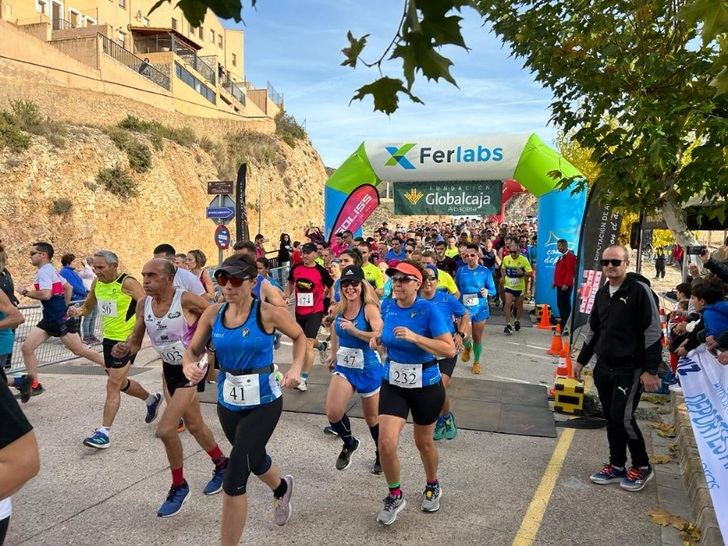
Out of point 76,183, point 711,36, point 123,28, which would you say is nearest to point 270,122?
point 123,28

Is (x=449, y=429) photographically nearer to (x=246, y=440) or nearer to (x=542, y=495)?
(x=542, y=495)

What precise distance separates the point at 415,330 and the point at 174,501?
215 centimetres

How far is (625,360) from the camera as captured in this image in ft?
14.3

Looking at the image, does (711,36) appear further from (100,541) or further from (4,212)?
(4,212)

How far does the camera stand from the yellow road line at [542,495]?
3697mm

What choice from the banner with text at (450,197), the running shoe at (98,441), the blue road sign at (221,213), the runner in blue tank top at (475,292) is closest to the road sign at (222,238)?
the blue road sign at (221,213)

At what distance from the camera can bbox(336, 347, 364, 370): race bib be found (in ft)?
15.2

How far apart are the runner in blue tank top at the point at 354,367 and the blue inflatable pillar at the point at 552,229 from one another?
853 centimetres

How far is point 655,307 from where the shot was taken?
14.2 feet

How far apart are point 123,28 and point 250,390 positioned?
38.0m

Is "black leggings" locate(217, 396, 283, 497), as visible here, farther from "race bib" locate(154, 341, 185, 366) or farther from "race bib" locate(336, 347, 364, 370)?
"race bib" locate(336, 347, 364, 370)

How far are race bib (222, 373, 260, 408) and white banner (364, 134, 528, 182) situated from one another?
1073 cm

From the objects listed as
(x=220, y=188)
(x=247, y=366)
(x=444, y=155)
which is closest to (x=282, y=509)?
(x=247, y=366)

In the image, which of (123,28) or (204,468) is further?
(123,28)
